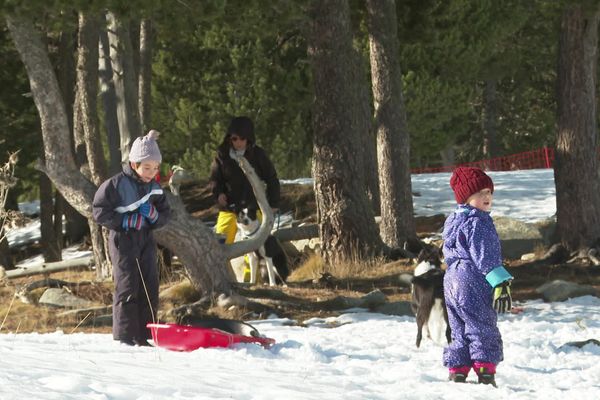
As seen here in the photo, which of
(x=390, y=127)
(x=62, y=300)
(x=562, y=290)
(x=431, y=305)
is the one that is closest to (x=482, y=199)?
(x=431, y=305)

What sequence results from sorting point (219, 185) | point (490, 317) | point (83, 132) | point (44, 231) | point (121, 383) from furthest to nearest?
point (44, 231)
point (83, 132)
point (219, 185)
point (490, 317)
point (121, 383)

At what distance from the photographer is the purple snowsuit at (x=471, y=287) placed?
6086 millimetres

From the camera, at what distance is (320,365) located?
672 centimetres

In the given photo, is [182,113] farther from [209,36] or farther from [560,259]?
[560,259]

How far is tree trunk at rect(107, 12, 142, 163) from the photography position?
11156 mm

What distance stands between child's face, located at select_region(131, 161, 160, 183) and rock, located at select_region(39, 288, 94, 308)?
129 inches

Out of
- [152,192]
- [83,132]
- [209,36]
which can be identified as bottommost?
[152,192]

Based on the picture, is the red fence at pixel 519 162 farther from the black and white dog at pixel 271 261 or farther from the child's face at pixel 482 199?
the child's face at pixel 482 199

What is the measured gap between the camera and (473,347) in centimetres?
621

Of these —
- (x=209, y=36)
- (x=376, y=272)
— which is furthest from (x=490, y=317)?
(x=209, y=36)

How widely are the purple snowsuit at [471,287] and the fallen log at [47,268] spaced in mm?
9133

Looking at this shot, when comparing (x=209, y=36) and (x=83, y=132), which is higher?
(x=209, y=36)

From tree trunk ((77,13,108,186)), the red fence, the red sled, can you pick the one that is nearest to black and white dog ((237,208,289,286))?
tree trunk ((77,13,108,186))

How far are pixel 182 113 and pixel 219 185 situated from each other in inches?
545
